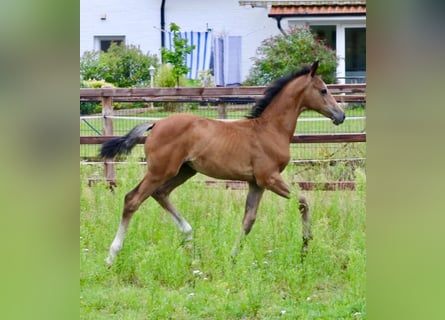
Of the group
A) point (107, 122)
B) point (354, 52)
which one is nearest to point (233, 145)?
point (107, 122)

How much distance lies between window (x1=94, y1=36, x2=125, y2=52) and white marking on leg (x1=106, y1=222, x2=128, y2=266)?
13646 mm

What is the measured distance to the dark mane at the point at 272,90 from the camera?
18.5ft

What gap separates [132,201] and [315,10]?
1262cm

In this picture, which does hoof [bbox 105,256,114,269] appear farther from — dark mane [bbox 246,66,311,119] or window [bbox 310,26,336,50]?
window [bbox 310,26,336,50]

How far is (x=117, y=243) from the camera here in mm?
5172

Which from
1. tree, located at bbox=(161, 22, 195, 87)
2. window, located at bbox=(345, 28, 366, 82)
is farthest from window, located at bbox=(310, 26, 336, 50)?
tree, located at bbox=(161, 22, 195, 87)

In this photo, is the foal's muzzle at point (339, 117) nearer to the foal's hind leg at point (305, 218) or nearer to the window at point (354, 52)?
the foal's hind leg at point (305, 218)

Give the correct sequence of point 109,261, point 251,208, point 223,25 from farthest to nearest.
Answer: point 223,25 → point 251,208 → point 109,261

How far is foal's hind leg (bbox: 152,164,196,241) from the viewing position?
5383 mm

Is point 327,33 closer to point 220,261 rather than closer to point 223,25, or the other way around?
point 223,25

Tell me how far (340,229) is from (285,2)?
12.9 meters
